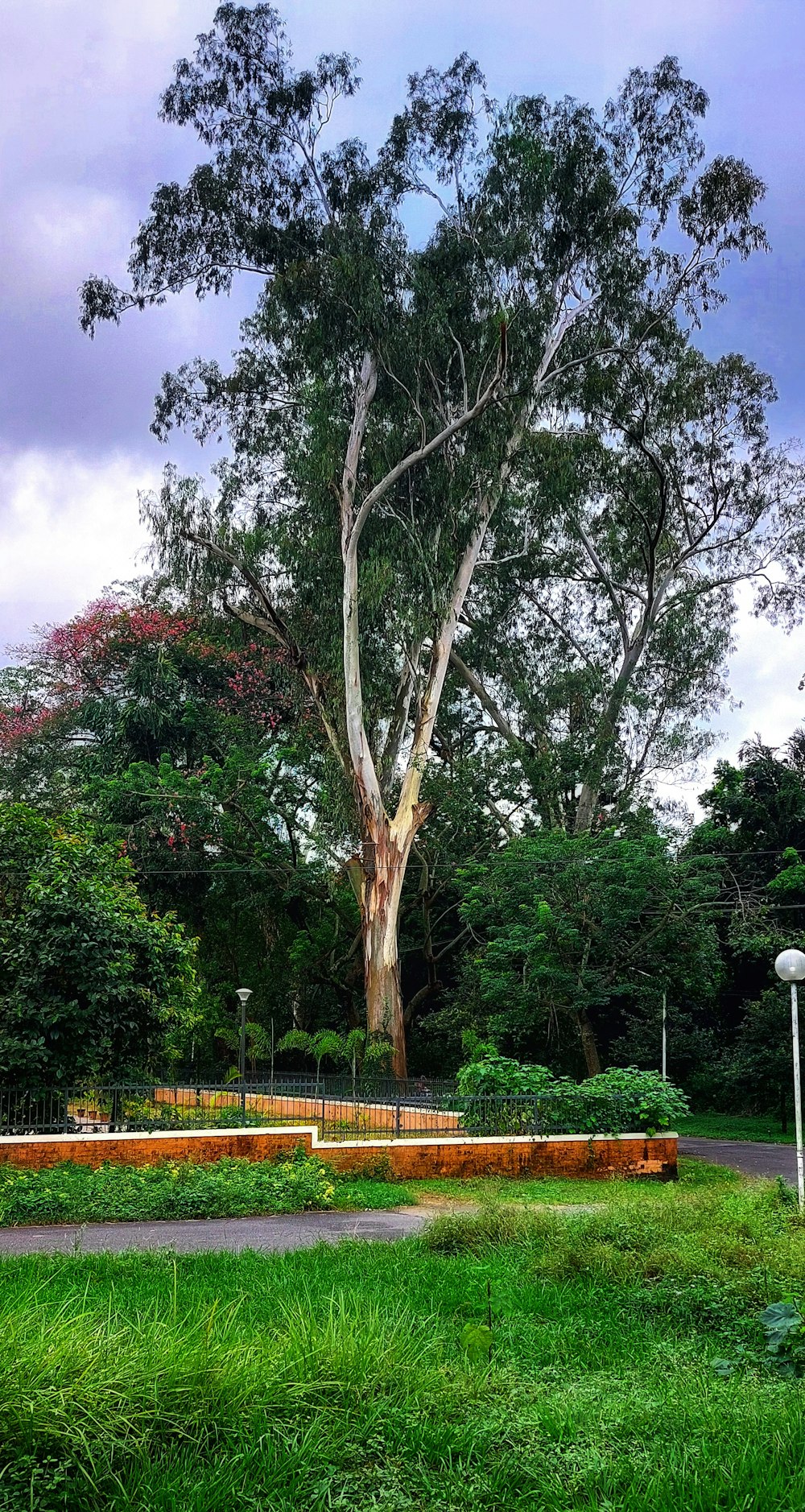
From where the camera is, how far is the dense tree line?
90.9 ft

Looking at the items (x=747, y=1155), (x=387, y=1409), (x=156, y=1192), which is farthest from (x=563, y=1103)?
(x=387, y=1409)

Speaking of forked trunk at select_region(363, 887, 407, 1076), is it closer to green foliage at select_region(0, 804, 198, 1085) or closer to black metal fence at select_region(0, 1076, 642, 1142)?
black metal fence at select_region(0, 1076, 642, 1142)

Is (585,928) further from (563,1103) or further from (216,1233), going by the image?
(216,1233)

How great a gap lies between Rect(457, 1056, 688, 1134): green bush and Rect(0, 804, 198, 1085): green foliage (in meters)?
4.54

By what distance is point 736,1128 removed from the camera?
29.9m

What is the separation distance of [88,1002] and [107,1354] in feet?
41.9

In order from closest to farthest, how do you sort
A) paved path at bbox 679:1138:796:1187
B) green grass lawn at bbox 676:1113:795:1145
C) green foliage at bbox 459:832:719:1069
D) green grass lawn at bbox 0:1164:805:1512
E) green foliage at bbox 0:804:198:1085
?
green grass lawn at bbox 0:1164:805:1512 < green foliage at bbox 0:804:198:1085 < paved path at bbox 679:1138:796:1187 < green foliage at bbox 459:832:719:1069 < green grass lawn at bbox 676:1113:795:1145

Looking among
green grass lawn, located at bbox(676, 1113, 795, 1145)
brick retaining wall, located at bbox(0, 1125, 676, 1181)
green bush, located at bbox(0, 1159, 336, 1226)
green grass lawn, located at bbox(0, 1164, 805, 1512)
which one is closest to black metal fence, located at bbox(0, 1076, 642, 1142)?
brick retaining wall, located at bbox(0, 1125, 676, 1181)

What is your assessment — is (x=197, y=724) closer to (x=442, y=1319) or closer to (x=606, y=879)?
(x=606, y=879)

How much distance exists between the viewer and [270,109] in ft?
94.4

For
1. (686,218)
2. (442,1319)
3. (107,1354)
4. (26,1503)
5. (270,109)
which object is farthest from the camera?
(686,218)

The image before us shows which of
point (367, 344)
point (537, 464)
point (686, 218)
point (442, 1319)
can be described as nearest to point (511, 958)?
point (537, 464)

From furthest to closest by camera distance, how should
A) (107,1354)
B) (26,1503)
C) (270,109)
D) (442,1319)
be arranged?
(270,109), (442,1319), (107,1354), (26,1503)

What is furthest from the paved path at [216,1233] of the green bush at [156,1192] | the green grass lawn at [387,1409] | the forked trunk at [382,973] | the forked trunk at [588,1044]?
the forked trunk at [588,1044]
